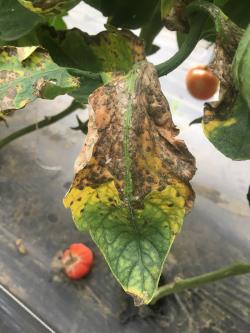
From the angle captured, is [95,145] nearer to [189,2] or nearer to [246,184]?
[189,2]

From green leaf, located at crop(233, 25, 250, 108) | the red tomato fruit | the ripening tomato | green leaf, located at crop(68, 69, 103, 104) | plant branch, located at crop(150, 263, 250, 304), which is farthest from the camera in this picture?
the ripening tomato

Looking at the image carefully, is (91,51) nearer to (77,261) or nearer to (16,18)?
(16,18)

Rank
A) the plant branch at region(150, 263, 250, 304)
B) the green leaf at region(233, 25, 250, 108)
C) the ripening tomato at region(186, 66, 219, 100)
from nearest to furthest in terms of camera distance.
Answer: the green leaf at region(233, 25, 250, 108), the plant branch at region(150, 263, 250, 304), the ripening tomato at region(186, 66, 219, 100)

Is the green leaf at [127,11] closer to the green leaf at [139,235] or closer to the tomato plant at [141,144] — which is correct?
the tomato plant at [141,144]

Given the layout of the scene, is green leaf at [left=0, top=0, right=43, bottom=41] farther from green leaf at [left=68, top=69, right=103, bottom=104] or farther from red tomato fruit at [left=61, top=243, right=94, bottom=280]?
red tomato fruit at [left=61, top=243, right=94, bottom=280]

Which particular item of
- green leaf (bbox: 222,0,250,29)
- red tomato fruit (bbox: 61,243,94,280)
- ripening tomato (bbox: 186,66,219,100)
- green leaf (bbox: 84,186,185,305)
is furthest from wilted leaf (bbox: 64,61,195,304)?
ripening tomato (bbox: 186,66,219,100)

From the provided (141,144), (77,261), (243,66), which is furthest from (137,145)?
(77,261)
